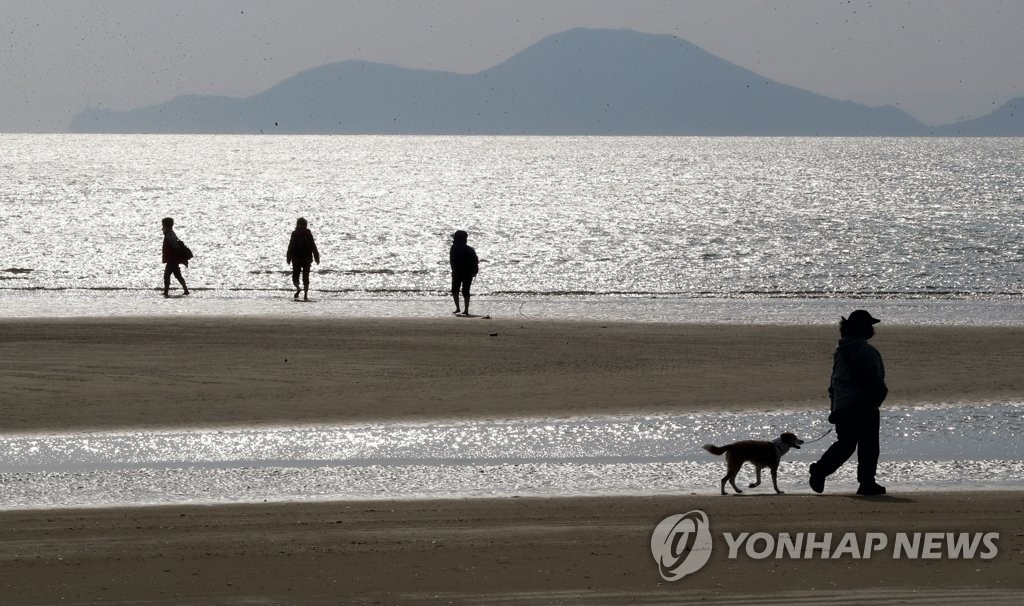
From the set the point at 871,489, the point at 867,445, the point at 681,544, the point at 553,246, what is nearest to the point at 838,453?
the point at 867,445

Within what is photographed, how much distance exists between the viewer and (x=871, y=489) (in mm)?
9766

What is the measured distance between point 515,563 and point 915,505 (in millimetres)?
3373

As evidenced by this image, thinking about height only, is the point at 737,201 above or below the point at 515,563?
above

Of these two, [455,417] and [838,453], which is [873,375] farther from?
[455,417]

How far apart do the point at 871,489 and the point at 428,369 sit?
825 cm

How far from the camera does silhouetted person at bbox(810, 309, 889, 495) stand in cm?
975

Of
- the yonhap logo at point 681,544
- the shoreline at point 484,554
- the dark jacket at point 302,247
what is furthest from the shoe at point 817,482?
the dark jacket at point 302,247

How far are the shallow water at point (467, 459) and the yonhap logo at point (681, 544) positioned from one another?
5.12ft

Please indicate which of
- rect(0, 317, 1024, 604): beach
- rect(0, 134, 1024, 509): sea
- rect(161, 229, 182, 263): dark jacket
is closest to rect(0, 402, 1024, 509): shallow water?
rect(0, 134, 1024, 509): sea

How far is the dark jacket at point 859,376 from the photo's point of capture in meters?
9.73

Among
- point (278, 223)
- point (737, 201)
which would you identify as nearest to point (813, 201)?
point (737, 201)

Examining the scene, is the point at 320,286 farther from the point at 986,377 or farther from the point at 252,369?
the point at 986,377

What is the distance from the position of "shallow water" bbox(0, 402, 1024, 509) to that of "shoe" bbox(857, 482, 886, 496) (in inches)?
24.9

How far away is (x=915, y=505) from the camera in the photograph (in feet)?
30.3
